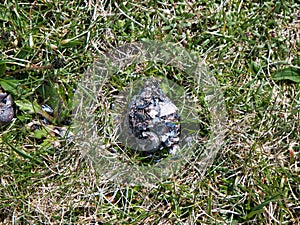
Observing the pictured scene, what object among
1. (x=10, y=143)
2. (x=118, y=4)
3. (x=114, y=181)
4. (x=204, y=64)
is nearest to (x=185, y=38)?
(x=204, y=64)

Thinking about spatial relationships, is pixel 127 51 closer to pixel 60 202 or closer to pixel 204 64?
pixel 204 64

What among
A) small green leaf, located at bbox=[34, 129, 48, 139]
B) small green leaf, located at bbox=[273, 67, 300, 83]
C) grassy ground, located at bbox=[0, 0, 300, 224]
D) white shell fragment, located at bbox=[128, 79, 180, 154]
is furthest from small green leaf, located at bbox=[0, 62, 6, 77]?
small green leaf, located at bbox=[273, 67, 300, 83]

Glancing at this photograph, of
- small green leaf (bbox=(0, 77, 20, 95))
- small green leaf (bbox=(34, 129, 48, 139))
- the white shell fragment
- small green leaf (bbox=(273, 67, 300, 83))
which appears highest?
small green leaf (bbox=(273, 67, 300, 83))

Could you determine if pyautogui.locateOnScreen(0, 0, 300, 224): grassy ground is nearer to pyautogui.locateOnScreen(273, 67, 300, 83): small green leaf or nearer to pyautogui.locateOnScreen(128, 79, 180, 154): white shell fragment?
pyautogui.locateOnScreen(273, 67, 300, 83): small green leaf

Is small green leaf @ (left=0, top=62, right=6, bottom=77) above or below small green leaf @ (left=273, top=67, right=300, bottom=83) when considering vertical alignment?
above

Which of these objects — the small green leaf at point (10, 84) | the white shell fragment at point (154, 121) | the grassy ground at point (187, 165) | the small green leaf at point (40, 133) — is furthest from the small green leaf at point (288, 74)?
the small green leaf at point (10, 84)

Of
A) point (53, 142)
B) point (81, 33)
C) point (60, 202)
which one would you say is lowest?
point (60, 202)

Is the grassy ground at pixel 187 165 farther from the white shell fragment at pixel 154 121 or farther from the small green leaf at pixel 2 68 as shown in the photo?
the white shell fragment at pixel 154 121
